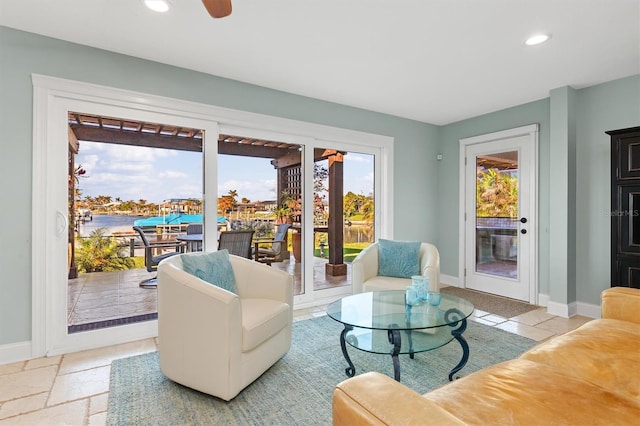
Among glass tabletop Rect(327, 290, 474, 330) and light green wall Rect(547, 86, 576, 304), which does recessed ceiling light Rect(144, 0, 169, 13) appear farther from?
light green wall Rect(547, 86, 576, 304)

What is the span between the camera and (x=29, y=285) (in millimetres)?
2643

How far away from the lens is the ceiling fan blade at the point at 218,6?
1.50 metres

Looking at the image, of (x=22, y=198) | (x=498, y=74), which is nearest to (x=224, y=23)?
(x=22, y=198)

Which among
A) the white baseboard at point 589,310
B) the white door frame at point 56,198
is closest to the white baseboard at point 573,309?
the white baseboard at point 589,310

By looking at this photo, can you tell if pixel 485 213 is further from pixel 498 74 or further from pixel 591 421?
pixel 591 421

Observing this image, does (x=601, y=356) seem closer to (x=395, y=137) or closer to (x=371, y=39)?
(x=371, y=39)

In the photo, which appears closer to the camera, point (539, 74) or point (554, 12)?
point (554, 12)

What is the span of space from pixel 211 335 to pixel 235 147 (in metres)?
2.28

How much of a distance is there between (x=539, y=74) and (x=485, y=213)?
6.59 ft

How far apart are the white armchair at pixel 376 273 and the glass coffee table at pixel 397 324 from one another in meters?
0.47

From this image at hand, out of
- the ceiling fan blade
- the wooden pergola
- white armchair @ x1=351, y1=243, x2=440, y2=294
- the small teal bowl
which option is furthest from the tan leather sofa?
the wooden pergola

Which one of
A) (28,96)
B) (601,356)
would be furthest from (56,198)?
(601,356)

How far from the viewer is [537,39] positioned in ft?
8.98

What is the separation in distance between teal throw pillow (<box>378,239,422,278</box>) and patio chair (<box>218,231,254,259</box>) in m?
1.50
